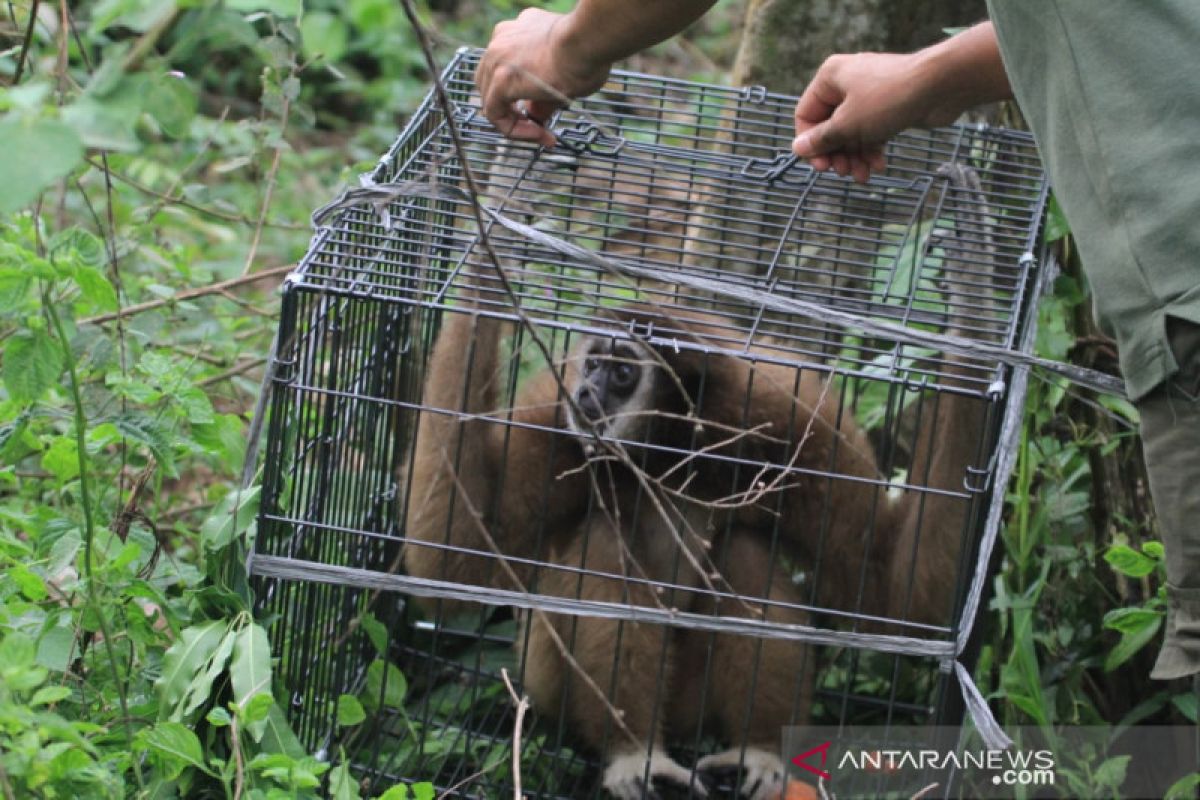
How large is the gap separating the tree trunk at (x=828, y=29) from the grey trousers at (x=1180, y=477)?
2.76 m

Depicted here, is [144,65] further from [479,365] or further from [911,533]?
[911,533]

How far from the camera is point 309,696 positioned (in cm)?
317

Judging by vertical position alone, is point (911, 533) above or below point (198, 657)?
above

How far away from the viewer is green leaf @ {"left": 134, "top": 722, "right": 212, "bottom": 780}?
2.47 meters

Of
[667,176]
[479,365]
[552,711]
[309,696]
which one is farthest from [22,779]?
[667,176]

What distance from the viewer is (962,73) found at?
106 inches

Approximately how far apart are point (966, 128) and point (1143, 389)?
1.84m

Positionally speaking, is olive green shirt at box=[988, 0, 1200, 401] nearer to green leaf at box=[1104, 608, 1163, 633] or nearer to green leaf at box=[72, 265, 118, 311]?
green leaf at box=[1104, 608, 1163, 633]

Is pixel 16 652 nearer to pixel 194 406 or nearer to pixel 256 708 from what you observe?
pixel 256 708

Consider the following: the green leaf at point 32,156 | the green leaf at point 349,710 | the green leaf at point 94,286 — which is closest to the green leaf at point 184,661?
the green leaf at point 349,710

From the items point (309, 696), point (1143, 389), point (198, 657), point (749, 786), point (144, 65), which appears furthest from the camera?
point (749, 786)

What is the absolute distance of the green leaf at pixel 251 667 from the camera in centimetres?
256

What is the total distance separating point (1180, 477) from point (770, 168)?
179 cm

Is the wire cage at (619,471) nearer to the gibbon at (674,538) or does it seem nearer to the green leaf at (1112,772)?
the gibbon at (674,538)
